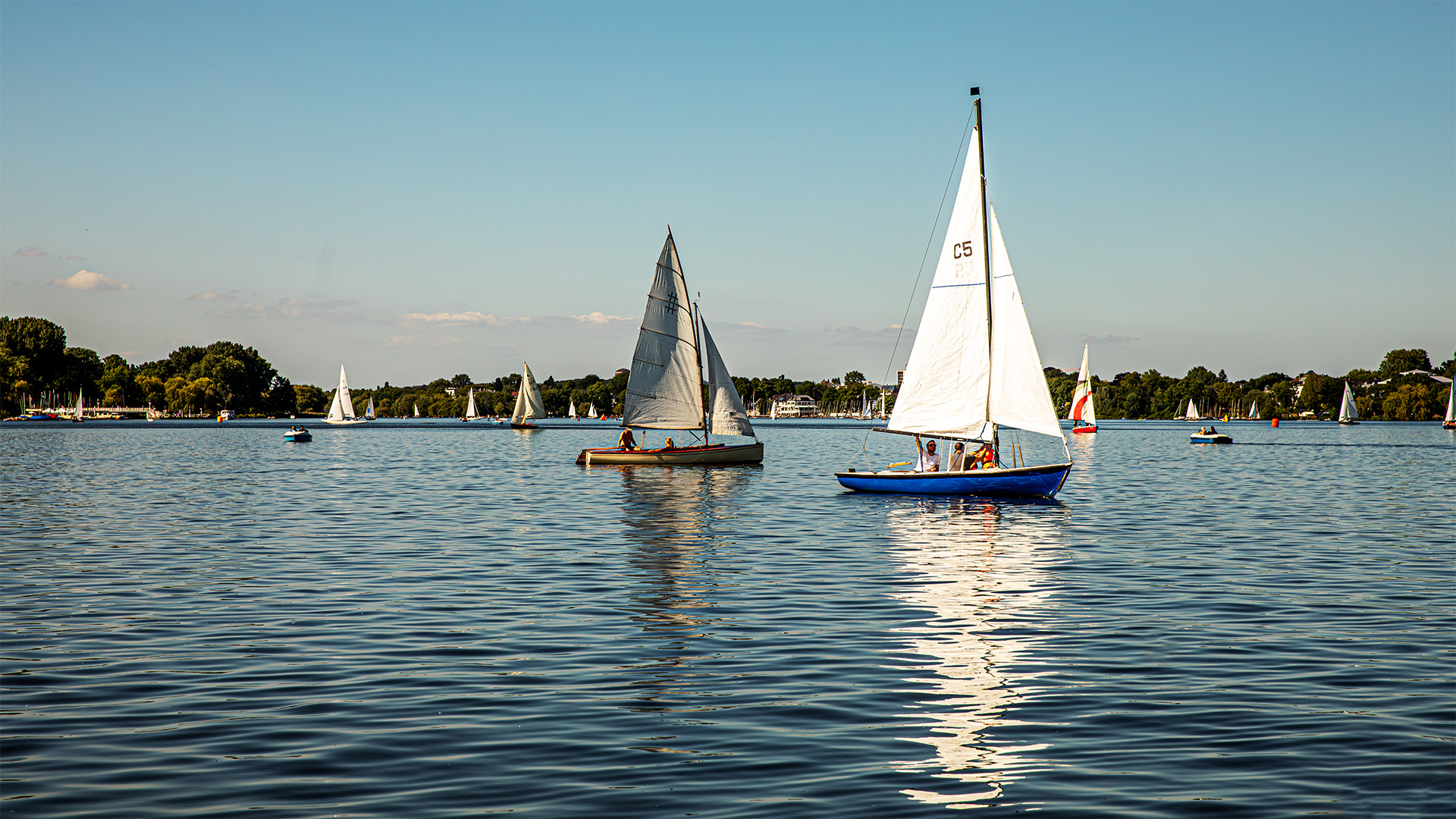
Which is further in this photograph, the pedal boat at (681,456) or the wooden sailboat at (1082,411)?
the wooden sailboat at (1082,411)

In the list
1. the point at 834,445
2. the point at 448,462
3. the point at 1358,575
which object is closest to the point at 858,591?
the point at 1358,575

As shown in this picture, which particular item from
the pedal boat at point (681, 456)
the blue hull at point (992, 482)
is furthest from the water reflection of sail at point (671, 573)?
the pedal boat at point (681, 456)

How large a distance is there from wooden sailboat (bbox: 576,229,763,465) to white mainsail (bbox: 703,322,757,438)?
0.15ft

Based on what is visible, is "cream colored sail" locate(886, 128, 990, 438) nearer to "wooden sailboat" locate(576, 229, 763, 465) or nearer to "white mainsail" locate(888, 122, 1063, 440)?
"white mainsail" locate(888, 122, 1063, 440)

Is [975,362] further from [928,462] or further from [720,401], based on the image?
[720,401]

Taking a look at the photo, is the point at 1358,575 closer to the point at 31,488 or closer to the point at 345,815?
the point at 345,815

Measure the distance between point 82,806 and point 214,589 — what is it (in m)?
12.8

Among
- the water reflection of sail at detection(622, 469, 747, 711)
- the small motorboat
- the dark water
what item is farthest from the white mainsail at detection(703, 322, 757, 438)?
the small motorboat

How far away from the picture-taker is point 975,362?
41.7 metres

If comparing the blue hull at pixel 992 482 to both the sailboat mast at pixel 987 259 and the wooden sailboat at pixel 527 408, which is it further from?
the wooden sailboat at pixel 527 408

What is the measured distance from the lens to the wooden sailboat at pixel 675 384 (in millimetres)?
63812

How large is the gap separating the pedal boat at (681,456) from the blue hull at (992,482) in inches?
912

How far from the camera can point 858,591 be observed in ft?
69.7

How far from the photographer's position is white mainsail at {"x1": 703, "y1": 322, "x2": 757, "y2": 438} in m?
65.4
